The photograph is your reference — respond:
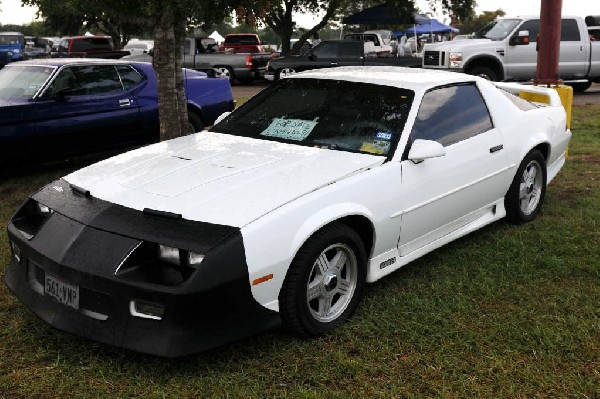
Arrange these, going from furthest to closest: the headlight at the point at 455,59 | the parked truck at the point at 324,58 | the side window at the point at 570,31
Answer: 1. the parked truck at the point at 324,58
2. the side window at the point at 570,31
3. the headlight at the point at 455,59

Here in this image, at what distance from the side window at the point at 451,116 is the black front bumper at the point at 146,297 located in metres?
1.62

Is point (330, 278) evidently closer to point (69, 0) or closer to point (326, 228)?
point (326, 228)

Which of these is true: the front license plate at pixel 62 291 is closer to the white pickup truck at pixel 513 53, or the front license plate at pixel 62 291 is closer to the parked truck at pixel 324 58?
the white pickup truck at pixel 513 53

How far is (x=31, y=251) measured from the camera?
134 inches

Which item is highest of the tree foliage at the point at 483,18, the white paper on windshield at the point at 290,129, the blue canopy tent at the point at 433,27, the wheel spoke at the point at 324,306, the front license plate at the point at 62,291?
the tree foliage at the point at 483,18

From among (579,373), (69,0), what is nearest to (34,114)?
(69,0)

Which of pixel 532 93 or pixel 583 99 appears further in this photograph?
pixel 583 99

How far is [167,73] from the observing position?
6.80 meters

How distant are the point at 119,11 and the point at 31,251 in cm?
421

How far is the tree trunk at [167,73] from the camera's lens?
6.70m

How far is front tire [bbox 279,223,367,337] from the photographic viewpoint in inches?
130

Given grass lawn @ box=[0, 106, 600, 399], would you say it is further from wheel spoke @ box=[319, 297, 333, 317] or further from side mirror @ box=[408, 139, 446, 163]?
side mirror @ box=[408, 139, 446, 163]

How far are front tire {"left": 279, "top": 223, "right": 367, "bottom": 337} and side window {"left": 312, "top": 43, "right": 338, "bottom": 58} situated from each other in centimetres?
1575

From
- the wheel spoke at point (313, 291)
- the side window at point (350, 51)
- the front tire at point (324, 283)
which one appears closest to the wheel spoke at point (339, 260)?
the front tire at point (324, 283)
